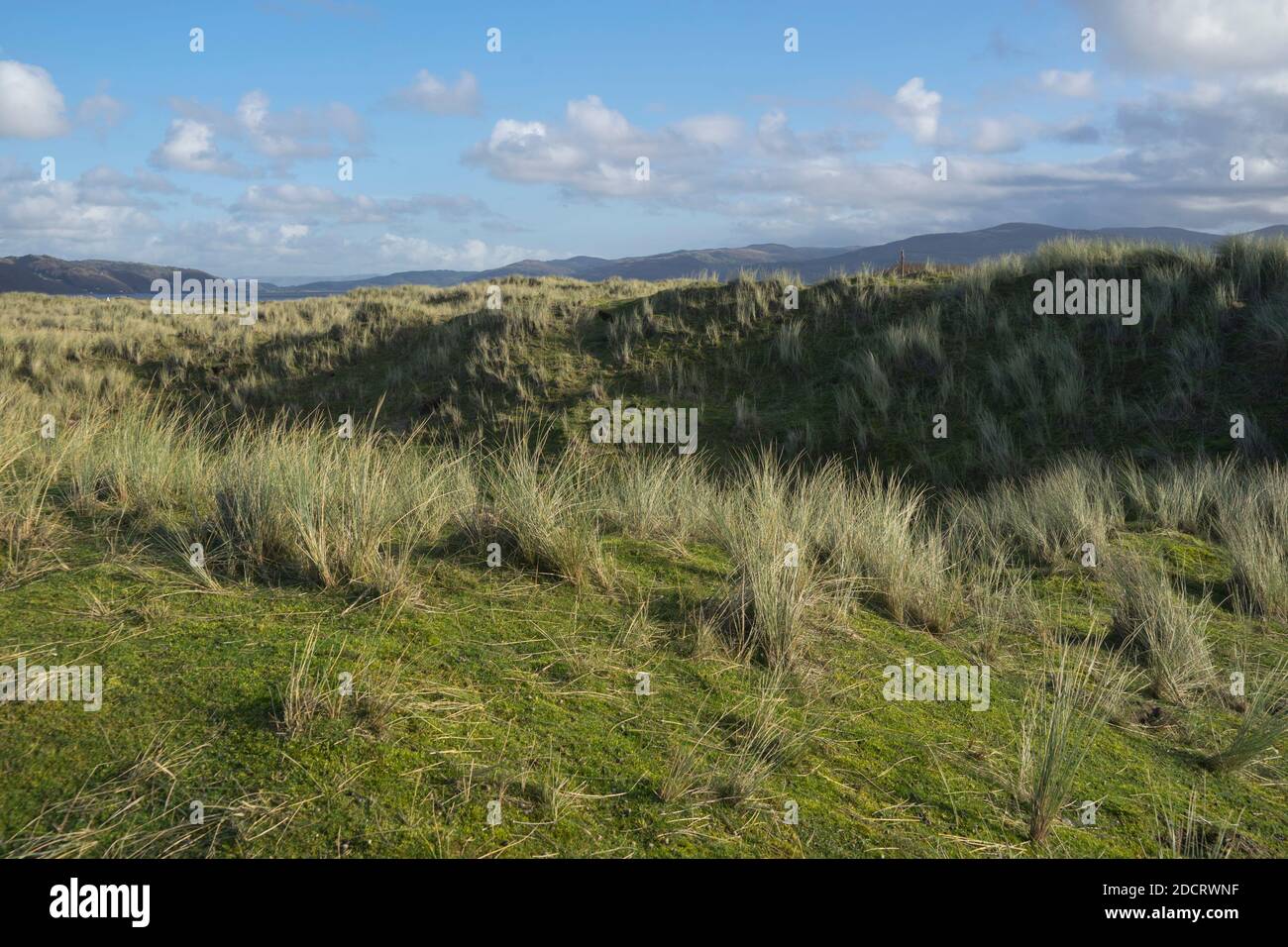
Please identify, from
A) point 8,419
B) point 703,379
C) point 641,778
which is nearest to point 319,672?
point 641,778

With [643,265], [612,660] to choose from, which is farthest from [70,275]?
[612,660]

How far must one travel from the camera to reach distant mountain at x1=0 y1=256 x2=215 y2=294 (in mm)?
87312

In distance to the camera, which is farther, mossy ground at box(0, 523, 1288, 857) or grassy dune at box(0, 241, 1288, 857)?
grassy dune at box(0, 241, 1288, 857)

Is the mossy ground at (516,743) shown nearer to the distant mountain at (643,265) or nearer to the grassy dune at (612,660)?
the grassy dune at (612,660)

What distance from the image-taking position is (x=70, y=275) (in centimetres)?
9606

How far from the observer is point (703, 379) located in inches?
614

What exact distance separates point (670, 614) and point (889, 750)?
1415mm

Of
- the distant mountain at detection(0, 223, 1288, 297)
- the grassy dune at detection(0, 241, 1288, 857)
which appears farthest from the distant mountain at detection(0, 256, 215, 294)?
the grassy dune at detection(0, 241, 1288, 857)

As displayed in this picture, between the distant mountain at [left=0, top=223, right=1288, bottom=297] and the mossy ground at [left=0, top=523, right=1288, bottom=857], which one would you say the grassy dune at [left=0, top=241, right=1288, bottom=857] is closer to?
the mossy ground at [left=0, top=523, right=1288, bottom=857]

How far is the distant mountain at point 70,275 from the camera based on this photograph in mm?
87312

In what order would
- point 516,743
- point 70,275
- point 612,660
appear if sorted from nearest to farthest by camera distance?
point 516,743 < point 612,660 < point 70,275

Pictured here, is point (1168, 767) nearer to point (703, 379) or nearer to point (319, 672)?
point (319, 672)

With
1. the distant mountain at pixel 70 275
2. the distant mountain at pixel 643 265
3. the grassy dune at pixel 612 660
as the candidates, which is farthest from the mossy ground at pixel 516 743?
the distant mountain at pixel 70 275

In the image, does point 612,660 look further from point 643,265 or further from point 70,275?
point 643,265
